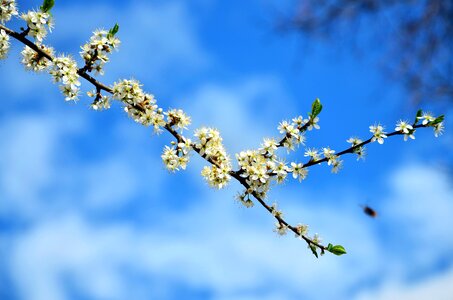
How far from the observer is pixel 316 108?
2.77m

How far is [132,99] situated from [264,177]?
2.80 feet

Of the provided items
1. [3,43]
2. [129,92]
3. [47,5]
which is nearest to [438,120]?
[129,92]

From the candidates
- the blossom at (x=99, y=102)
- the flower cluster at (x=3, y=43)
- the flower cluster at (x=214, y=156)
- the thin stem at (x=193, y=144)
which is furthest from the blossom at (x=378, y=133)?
the flower cluster at (x=3, y=43)

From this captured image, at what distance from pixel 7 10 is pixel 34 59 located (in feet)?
0.98

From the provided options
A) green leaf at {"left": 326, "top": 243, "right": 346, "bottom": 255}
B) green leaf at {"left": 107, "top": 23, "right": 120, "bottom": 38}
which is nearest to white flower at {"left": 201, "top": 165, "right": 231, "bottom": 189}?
green leaf at {"left": 326, "top": 243, "right": 346, "bottom": 255}

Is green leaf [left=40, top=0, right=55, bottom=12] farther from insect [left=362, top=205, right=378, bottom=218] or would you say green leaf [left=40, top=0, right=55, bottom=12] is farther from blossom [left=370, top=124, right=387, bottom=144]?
insect [left=362, top=205, right=378, bottom=218]

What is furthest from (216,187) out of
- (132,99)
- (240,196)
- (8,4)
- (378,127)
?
(8,4)

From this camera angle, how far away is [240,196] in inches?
110

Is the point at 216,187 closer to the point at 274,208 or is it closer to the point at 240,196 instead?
the point at 240,196

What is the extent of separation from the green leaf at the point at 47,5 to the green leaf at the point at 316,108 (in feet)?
5.05

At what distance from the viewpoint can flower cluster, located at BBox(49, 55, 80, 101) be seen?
112 inches

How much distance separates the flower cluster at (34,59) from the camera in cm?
296

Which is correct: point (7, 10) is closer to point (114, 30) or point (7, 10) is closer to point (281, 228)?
point (114, 30)

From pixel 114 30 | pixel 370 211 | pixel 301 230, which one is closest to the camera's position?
pixel 301 230
